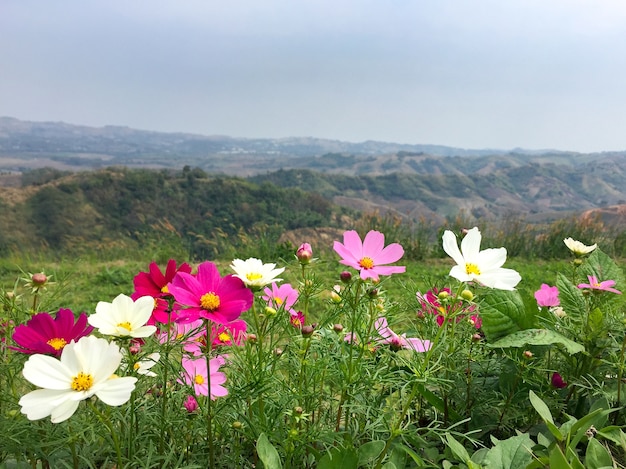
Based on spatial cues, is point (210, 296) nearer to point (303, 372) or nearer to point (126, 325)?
point (126, 325)

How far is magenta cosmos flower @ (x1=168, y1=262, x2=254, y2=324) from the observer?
0.70 m

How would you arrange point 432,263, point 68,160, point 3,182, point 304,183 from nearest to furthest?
1. point 432,263
2. point 3,182
3. point 304,183
4. point 68,160

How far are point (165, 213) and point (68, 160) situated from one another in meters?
104

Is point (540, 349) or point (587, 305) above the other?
point (587, 305)

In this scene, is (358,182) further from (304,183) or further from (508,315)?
(508,315)

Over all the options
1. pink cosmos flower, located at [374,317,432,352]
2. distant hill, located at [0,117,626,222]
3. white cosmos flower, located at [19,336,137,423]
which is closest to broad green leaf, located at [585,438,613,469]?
pink cosmos flower, located at [374,317,432,352]

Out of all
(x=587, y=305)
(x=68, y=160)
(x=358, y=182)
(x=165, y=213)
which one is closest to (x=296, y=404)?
(x=587, y=305)

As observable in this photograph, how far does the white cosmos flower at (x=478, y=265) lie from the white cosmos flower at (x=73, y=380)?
535mm

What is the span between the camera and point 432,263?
6.05 metres

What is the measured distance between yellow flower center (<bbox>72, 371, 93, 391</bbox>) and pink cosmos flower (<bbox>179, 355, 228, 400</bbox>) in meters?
0.25

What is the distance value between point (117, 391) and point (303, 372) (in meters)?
0.38

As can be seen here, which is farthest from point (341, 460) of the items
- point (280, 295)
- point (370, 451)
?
point (280, 295)

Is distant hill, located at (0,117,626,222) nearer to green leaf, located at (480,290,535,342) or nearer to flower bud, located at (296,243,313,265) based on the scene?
green leaf, located at (480,290,535,342)

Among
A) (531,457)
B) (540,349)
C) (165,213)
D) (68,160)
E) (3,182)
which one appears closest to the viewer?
(531,457)
